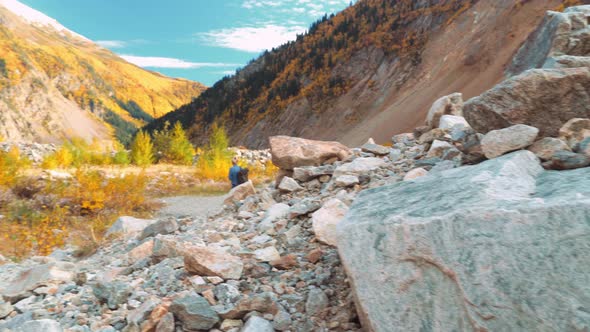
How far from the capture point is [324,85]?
4847 centimetres

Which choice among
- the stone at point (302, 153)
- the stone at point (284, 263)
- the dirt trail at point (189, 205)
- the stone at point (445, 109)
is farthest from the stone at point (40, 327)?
the dirt trail at point (189, 205)

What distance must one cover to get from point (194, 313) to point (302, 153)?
4355 millimetres

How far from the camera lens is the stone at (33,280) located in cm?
352

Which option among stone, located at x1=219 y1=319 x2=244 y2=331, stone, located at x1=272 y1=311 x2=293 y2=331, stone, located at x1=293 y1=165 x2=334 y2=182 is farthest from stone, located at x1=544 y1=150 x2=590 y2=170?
stone, located at x1=293 y1=165 x2=334 y2=182

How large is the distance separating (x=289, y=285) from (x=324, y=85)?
1856 inches

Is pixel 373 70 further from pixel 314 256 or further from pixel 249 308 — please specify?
pixel 249 308

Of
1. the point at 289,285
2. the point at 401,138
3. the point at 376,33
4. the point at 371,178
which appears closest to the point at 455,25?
the point at 376,33

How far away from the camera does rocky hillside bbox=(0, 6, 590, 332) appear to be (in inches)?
59.7

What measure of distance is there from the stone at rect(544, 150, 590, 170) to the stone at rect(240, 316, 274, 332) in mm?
2106

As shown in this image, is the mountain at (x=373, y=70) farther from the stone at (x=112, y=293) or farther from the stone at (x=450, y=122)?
the stone at (x=112, y=293)

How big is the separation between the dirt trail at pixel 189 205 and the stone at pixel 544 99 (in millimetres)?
7488

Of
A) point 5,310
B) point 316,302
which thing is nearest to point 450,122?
point 316,302

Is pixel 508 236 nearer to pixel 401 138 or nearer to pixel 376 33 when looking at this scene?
pixel 401 138

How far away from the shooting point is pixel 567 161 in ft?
7.66
